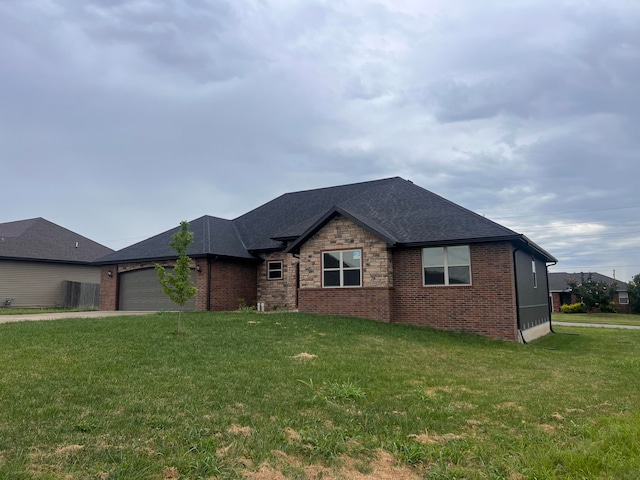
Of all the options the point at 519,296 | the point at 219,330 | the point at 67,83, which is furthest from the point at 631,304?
the point at 67,83

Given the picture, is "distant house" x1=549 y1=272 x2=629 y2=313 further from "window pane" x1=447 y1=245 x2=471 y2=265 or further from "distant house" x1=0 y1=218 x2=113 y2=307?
"distant house" x1=0 y1=218 x2=113 y2=307

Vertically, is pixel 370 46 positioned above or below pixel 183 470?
above

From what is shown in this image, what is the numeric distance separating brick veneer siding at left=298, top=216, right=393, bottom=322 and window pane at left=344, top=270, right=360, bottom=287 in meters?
0.24

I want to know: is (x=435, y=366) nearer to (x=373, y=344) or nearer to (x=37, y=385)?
(x=373, y=344)

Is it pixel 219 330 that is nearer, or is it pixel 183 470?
pixel 183 470

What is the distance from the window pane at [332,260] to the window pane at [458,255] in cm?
406

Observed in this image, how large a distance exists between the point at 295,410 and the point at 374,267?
10510 mm

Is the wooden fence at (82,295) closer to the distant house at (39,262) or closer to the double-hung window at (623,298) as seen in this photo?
the distant house at (39,262)

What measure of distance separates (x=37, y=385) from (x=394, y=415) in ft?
15.6

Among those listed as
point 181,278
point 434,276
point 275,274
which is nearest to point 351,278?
point 434,276

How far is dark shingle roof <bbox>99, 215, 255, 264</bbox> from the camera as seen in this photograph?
64.7 ft

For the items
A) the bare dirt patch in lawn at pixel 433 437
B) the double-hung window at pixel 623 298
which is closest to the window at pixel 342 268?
the bare dirt patch in lawn at pixel 433 437

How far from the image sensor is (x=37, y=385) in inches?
231

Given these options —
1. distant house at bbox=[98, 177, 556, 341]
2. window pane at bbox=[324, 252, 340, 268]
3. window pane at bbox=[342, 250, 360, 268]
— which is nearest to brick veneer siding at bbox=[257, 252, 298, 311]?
distant house at bbox=[98, 177, 556, 341]
